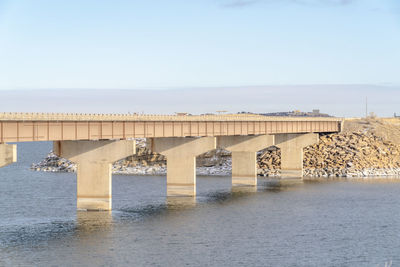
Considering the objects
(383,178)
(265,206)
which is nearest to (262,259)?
(265,206)

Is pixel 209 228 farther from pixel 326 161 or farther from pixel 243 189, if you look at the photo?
pixel 326 161

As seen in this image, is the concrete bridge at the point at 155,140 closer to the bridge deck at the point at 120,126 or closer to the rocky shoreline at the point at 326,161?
the bridge deck at the point at 120,126

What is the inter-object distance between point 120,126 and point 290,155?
45889mm

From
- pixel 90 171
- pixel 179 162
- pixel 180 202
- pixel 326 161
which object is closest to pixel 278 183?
pixel 326 161

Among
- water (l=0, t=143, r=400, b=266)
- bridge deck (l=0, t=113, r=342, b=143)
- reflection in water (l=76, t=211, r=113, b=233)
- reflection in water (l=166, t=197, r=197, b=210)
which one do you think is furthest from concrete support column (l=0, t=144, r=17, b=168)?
reflection in water (l=166, t=197, r=197, b=210)

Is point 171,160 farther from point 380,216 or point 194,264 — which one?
point 194,264

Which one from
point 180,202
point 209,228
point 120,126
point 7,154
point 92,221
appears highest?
point 120,126

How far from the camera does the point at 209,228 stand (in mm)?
57094

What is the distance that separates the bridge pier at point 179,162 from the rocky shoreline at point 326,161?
104ft

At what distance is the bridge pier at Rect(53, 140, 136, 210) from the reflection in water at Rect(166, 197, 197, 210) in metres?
8.56

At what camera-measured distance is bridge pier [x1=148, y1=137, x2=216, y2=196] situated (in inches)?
3083

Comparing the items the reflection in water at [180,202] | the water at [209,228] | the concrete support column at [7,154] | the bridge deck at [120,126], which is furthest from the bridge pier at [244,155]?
the concrete support column at [7,154]

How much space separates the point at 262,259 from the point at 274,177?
203ft

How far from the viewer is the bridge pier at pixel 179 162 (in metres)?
78.3
